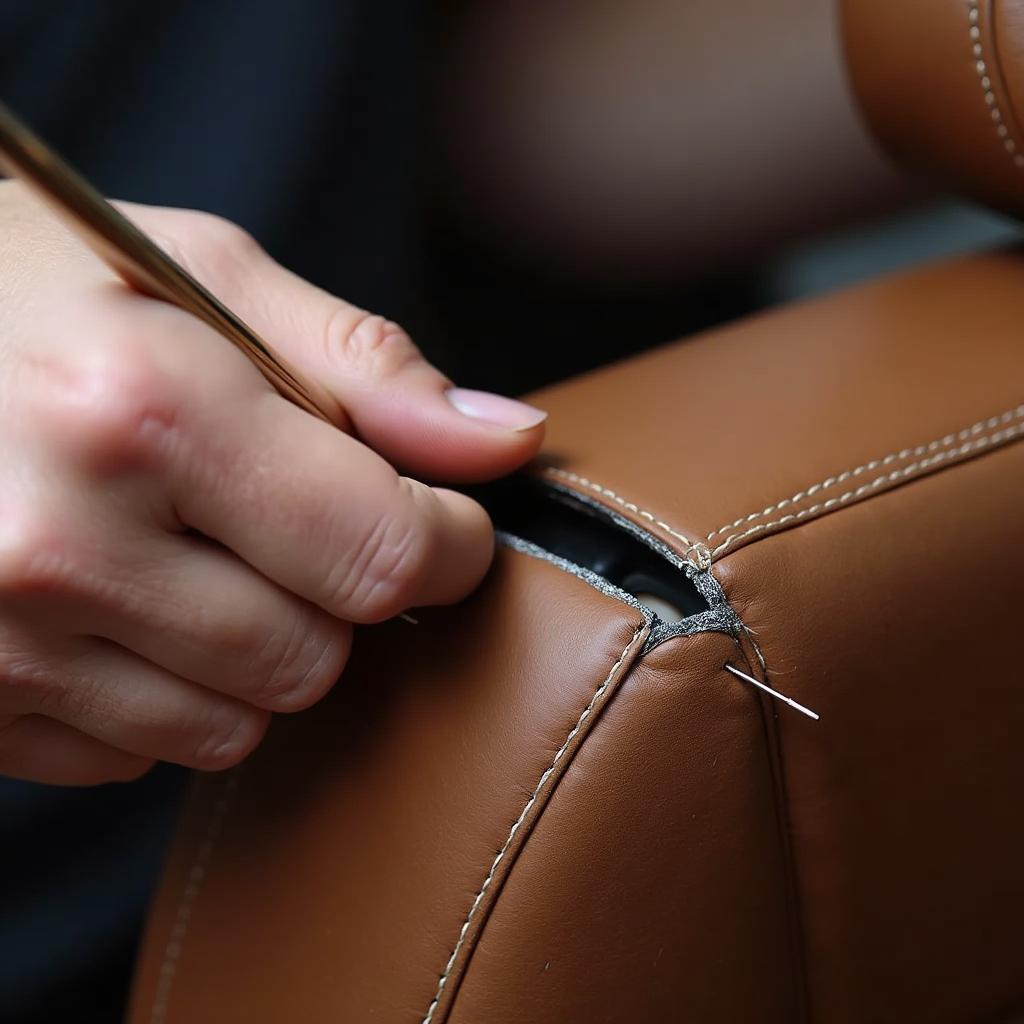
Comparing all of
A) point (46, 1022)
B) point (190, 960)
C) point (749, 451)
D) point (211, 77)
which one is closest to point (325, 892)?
point (190, 960)

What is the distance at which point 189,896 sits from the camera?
0.50 m

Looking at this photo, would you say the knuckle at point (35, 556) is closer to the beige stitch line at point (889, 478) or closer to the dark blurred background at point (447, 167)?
the beige stitch line at point (889, 478)

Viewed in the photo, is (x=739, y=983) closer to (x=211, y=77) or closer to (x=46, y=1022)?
(x=46, y=1022)

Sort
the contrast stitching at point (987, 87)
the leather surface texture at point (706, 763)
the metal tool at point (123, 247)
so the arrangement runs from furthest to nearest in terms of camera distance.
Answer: the contrast stitching at point (987, 87) → the leather surface texture at point (706, 763) → the metal tool at point (123, 247)

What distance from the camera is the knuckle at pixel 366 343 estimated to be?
422mm

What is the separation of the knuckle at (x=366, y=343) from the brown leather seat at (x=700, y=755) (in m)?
0.07

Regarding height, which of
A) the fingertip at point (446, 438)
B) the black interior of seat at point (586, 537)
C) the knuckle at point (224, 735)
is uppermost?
the fingertip at point (446, 438)

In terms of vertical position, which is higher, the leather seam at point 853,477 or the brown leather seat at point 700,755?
the leather seam at point 853,477

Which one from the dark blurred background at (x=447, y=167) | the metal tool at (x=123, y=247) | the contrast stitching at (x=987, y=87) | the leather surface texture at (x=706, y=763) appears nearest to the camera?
the metal tool at (x=123, y=247)

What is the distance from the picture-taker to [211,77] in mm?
725

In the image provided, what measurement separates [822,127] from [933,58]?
324mm

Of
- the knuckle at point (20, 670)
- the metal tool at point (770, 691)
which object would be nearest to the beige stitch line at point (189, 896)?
the knuckle at point (20, 670)

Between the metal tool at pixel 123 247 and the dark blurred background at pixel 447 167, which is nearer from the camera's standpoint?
the metal tool at pixel 123 247

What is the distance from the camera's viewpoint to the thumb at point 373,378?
42 cm
